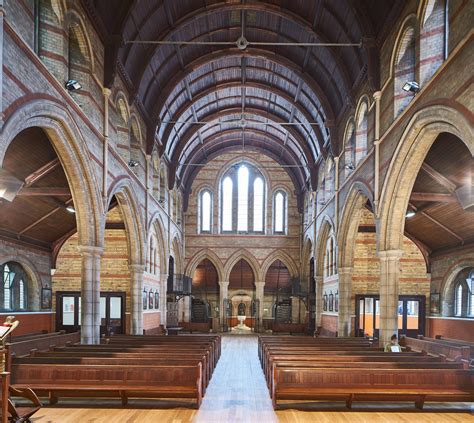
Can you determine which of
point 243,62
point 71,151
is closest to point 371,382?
point 71,151

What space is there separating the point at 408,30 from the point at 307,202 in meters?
20.2

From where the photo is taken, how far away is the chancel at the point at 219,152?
32.1ft

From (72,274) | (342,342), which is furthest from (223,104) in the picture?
(342,342)

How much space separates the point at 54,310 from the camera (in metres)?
22.4

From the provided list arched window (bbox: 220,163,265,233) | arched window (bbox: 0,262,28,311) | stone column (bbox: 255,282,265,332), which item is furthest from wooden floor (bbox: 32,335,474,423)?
arched window (bbox: 220,163,265,233)

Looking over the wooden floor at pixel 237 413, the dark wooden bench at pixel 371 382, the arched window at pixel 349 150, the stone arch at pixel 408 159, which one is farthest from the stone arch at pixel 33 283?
the stone arch at pixel 408 159

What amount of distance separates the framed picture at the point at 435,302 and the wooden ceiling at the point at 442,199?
185cm

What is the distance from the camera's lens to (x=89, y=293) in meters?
14.6

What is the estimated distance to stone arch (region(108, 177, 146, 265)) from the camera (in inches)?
730

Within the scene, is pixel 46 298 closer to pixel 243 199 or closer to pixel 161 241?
pixel 161 241

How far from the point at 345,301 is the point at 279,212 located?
15250 millimetres

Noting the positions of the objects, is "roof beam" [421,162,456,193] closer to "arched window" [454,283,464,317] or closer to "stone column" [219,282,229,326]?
"arched window" [454,283,464,317]

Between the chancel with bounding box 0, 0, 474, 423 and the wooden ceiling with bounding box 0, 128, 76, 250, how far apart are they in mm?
87

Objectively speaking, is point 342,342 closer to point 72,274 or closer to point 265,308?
point 72,274
